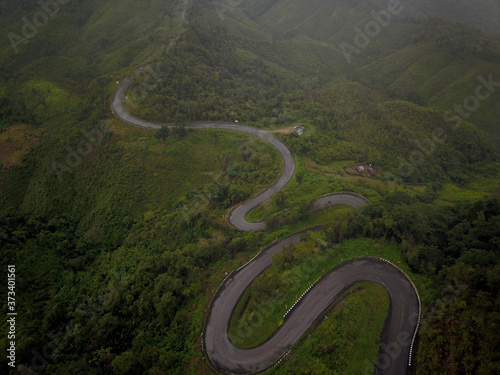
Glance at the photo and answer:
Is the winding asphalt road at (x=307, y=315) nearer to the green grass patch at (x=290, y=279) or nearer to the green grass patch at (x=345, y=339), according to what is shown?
the green grass patch at (x=290, y=279)

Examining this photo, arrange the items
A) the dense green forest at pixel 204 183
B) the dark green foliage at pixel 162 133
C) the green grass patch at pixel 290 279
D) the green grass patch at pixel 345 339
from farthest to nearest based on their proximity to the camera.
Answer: the dark green foliage at pixel 162 133
the green grass patch at pixel 290 279
the dense green forest at pixel 204 183
the green grass patch at pixel 345 339

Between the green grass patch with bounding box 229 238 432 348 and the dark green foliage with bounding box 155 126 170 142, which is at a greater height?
the dark green foliage with bounding box 155 126 170 142

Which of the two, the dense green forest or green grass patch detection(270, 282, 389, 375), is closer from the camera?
green grass patch detection(270, 282, 389, 375)

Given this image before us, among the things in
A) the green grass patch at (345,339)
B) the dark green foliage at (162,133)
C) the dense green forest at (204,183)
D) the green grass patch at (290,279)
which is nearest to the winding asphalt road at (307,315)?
the green grass patch at (290,279)

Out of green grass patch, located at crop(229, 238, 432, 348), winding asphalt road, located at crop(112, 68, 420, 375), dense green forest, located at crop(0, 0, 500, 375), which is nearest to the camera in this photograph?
winding asphalt road, located at crop(112, 68, 420, 375)

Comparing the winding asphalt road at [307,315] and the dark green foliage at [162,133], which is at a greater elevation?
the dark green foliage at [162,133]

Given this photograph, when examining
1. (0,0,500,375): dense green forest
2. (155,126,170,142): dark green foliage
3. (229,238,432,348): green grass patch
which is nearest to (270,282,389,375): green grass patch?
(0,0,500,375): dense green forest

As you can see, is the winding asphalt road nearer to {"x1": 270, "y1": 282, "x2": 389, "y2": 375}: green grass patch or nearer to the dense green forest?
{"x1": 270, "y1": 282, "x2": 389, "y2": 375}: green grass patch

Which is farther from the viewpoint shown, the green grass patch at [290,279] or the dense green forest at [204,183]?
the green grass patch at [290,279]
